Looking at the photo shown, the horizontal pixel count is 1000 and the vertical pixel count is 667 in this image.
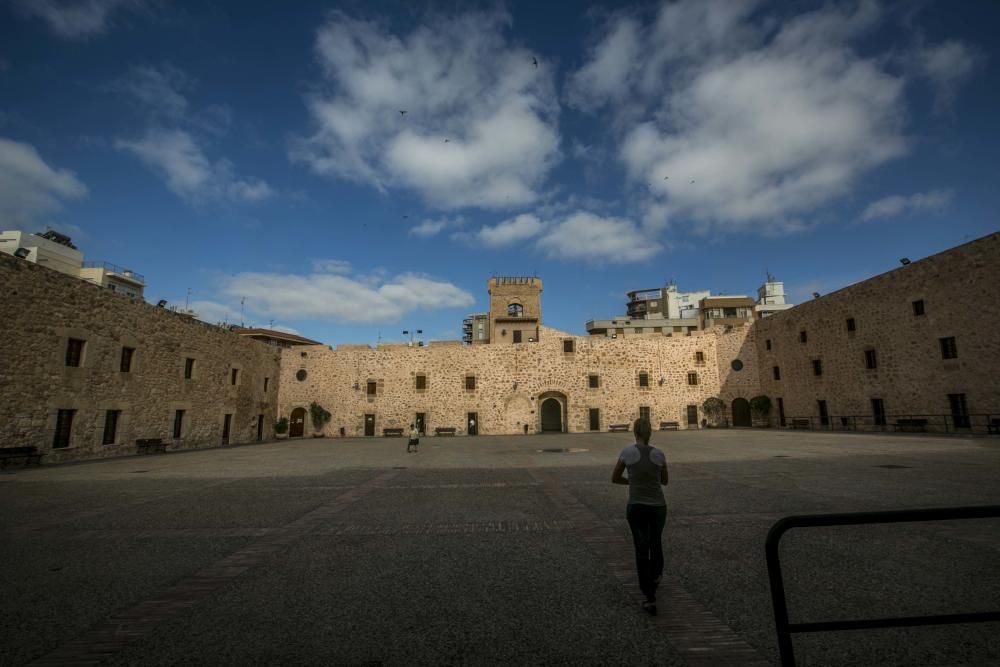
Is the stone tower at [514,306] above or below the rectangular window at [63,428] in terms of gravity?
above

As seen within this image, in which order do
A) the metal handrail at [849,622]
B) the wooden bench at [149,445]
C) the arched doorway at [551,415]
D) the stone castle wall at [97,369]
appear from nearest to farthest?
the metal handrail at [849,622]
the stone castle wall at [97,369]
the wooden bench at [149,445]
the arched doorway at [551,415]

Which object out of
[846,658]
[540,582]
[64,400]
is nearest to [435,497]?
[540,582]

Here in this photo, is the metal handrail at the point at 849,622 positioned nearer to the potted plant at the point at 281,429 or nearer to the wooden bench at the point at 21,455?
the wooden bench at the point at 21,455

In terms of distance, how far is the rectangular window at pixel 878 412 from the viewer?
2180 centimetres

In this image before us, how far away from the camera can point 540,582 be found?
13.7ft

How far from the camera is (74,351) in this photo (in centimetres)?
1561

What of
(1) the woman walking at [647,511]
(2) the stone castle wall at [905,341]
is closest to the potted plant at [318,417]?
(2) the stone castle wall at [905,341]

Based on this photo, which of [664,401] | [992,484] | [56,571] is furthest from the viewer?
[664,401]

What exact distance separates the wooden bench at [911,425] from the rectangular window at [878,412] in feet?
3.08

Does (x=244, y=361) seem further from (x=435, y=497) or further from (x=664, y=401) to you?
(x=664, y=401)

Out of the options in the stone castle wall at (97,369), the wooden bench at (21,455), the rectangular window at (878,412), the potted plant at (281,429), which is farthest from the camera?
the potted plant at (281,429)

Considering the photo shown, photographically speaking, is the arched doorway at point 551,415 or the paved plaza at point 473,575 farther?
the arched doorway at point 551,415

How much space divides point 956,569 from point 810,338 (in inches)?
1017

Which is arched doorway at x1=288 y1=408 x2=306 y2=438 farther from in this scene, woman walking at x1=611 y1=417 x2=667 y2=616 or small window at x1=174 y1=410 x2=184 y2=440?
woman walking at x1=611 y1=417 x2=667 y2=616
